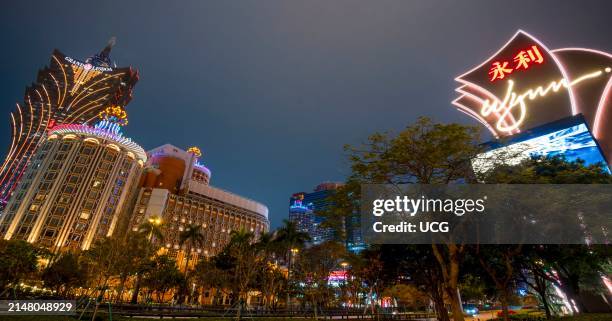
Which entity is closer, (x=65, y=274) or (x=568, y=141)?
(x=568, y=141)

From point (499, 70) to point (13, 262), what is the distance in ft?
191

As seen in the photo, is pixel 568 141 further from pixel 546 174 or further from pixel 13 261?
pixel 13 261

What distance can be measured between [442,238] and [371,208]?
4.73 meters

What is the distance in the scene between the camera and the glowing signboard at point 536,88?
3077 cm

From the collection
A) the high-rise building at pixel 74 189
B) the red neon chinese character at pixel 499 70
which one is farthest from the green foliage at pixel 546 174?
the high-rise building at pixel 74 189

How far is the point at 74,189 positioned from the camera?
83375 millimetres

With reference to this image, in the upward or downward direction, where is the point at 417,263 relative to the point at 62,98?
downward

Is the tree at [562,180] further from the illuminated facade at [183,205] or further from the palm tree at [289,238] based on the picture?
the illuminated facade at [183,205]

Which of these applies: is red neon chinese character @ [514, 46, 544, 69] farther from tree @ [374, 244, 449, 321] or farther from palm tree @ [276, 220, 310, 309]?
palm tree @ [276, 220, 310, 309]

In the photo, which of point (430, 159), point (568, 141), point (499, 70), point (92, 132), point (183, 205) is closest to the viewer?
point (430, 159)

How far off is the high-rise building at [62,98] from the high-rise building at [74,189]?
68614mm

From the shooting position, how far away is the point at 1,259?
105ft

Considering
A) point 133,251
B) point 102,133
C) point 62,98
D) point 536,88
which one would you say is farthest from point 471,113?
point 62,98

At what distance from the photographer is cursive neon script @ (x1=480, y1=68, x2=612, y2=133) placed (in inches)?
1293
